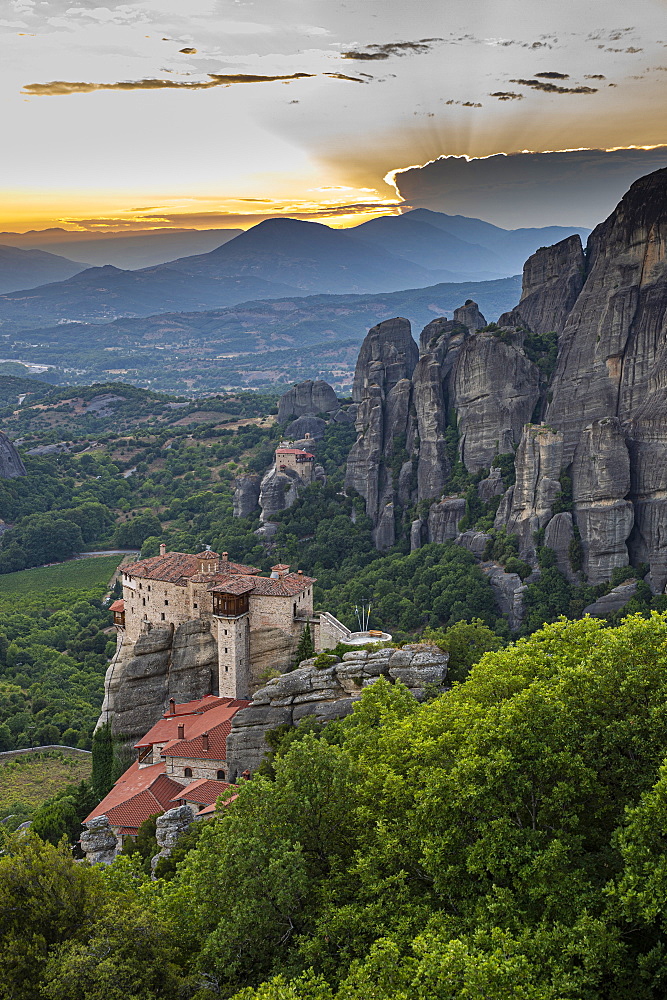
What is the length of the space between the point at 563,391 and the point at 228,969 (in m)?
55.3

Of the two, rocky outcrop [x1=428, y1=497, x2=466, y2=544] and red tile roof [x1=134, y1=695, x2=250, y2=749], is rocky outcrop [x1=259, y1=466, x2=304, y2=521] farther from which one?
red tile roof [x1=134, y1=695, x2=250, y2=749]

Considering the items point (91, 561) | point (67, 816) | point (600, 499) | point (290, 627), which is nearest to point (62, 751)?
point (67, 816)

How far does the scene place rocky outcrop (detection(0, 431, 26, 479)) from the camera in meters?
121

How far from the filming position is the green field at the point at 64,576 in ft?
296

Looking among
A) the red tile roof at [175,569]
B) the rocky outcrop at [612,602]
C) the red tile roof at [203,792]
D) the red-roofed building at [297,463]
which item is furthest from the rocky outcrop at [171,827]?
the red-roofed building at [297,463]

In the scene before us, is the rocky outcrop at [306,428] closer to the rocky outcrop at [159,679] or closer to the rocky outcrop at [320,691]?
the rocky outcrop at [159,679]

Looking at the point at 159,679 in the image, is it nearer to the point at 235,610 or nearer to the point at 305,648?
the point at 235,610

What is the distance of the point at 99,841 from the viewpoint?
3394cm

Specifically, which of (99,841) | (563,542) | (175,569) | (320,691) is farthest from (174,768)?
(563,542)

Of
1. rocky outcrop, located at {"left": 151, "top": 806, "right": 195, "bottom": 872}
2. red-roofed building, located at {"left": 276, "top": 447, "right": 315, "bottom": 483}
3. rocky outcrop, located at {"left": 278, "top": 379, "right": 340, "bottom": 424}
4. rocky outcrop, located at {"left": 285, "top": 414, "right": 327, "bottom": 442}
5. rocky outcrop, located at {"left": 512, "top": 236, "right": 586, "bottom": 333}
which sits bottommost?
rocky outcrop, located at {"left": 151, "top": 806, "right": 195, "bottom": 872}

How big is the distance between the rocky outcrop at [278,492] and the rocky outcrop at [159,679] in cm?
4533

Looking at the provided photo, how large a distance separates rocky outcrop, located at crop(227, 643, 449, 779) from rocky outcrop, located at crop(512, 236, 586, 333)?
165 feet

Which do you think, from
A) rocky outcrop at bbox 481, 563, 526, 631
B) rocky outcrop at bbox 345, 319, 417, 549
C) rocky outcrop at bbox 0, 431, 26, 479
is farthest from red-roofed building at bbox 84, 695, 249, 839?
rocky outcrop at bbox 0, 431, 26, 479

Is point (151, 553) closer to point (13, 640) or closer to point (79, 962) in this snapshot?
point (13, 640)
